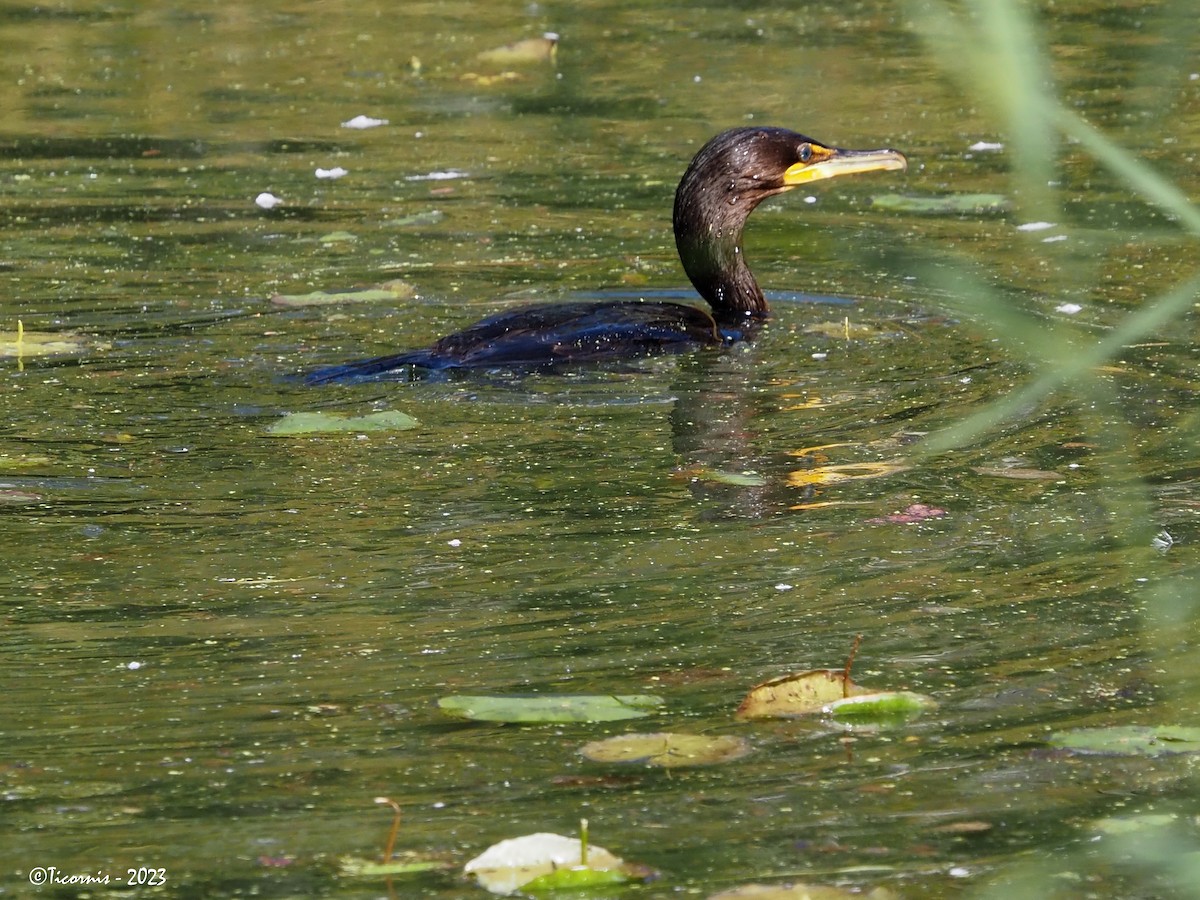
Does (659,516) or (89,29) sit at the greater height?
(89,29)

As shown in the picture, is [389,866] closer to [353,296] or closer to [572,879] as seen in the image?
[572,879]

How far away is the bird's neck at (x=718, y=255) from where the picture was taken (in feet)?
27.6

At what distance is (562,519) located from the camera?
5.80 meters

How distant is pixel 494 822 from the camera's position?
3.90 metres

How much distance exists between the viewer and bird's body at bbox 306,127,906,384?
756 centimetres

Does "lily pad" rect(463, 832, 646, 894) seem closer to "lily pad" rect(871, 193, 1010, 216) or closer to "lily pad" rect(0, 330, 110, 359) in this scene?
"lily pad" rect(0, 330, 110, 359)

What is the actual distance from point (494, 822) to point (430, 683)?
0.76 meters

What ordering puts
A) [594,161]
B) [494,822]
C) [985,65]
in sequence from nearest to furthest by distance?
[985,65] < [494,822] < [594,161]

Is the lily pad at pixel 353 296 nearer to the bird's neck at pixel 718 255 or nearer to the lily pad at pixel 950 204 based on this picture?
the bird's neck at pixel 718 255

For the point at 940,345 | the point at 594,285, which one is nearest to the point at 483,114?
the point at 594,285

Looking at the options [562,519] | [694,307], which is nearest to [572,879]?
[562,519]

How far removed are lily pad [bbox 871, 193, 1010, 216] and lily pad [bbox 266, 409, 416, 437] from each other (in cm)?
376

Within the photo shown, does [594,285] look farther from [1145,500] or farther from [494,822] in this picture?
[494,822]

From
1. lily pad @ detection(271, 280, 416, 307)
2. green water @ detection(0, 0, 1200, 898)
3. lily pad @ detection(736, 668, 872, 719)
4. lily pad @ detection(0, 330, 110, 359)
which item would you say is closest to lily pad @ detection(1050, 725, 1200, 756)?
green water @ detection(0, 0, 1200, 898)
